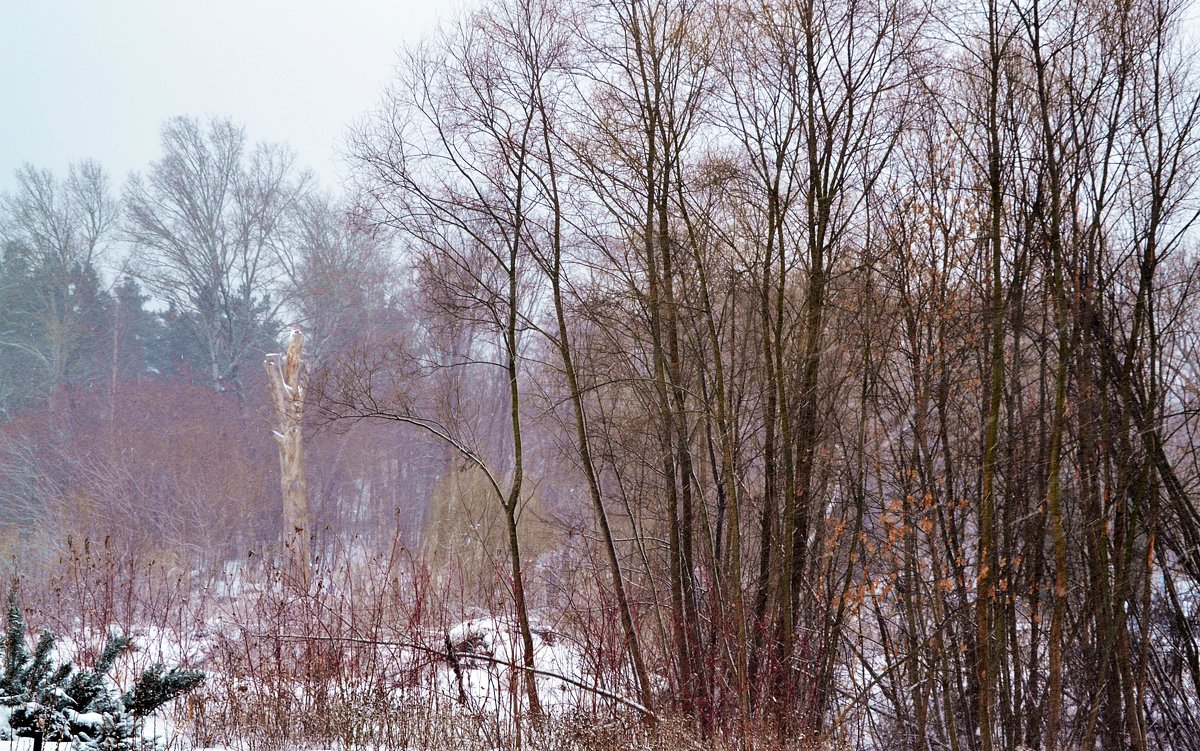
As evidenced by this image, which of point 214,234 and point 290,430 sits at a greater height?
point 214,234

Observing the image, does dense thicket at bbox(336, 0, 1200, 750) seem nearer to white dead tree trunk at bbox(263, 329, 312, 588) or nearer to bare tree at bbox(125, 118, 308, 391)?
white dead tree trunk at bbox(263, 329, 312, 588)

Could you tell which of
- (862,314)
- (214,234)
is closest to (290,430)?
(214,234)

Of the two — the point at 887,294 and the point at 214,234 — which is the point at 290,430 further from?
the point at 887,294

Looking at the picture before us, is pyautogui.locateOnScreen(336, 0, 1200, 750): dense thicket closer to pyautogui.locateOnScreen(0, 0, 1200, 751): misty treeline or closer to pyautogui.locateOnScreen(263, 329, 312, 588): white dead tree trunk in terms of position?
pyautogui.locateOnScreen(0, 0, 1200, 751): misty treeline

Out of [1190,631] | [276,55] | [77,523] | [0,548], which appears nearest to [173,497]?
[77,523]

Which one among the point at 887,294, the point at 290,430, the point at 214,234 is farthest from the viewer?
the point at 214,234

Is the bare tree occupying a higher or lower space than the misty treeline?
higher

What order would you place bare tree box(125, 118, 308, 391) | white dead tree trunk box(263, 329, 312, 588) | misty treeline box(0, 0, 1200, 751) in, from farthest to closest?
bare tree box(125, 118, 308, 391) < white dead tree trunk box(263, 329, 312, 588) < misty treeline box(0, 0, 1200, 751)

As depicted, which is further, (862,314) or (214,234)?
(214,234)

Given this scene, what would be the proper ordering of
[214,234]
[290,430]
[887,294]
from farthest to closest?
1. [214,234]
2. [290,430]
3. [887,294]

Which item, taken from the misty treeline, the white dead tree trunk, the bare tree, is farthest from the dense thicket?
the bare tree

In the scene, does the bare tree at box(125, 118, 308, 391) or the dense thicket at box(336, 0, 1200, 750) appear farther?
Result: the bare tree at box(125, 118, 308, 391)

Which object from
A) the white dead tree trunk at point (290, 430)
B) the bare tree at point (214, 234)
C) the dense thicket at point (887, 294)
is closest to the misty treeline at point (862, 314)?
the dense thicket at point (887, 294)

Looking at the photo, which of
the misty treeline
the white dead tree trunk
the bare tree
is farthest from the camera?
the bare tree
